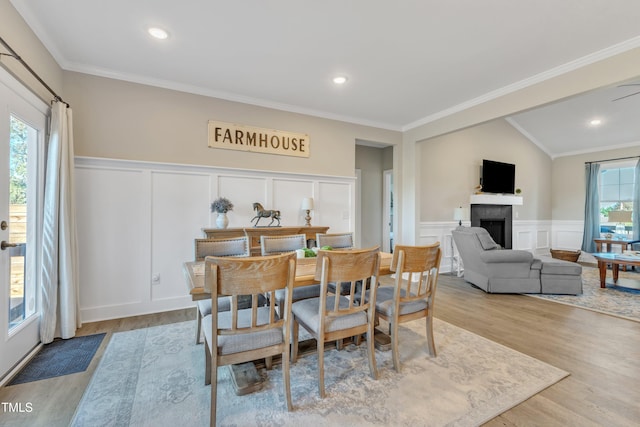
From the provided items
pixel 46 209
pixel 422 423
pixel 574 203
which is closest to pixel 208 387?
pixel 422 423

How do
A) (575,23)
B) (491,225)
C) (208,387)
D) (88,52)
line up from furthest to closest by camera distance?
(491,225) → (88,52) → (575,23) → (208,387)

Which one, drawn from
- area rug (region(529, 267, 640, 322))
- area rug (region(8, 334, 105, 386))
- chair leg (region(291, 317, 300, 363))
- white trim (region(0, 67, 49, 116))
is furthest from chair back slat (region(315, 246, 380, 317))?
area rug (region(529, 267, 640, 322))

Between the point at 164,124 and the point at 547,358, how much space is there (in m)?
4.48

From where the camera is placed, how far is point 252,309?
161 centimetres

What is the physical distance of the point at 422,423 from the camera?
161 centimetres

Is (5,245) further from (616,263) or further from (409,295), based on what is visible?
(616,263)

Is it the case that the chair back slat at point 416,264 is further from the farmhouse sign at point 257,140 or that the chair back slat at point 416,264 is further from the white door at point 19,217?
the white door at point 19,217

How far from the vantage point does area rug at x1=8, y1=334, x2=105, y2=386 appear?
2.07 metres

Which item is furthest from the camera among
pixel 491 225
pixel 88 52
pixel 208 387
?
pixel 491 225

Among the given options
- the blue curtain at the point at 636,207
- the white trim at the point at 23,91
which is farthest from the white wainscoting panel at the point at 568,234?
the white trim at the point at 23,91

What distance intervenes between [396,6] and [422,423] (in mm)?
2800

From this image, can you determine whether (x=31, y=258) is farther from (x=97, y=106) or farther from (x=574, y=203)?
(x=574, y=203)

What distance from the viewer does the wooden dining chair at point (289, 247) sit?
272 centimetres

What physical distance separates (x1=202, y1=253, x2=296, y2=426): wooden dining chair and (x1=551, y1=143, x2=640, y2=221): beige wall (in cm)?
858
